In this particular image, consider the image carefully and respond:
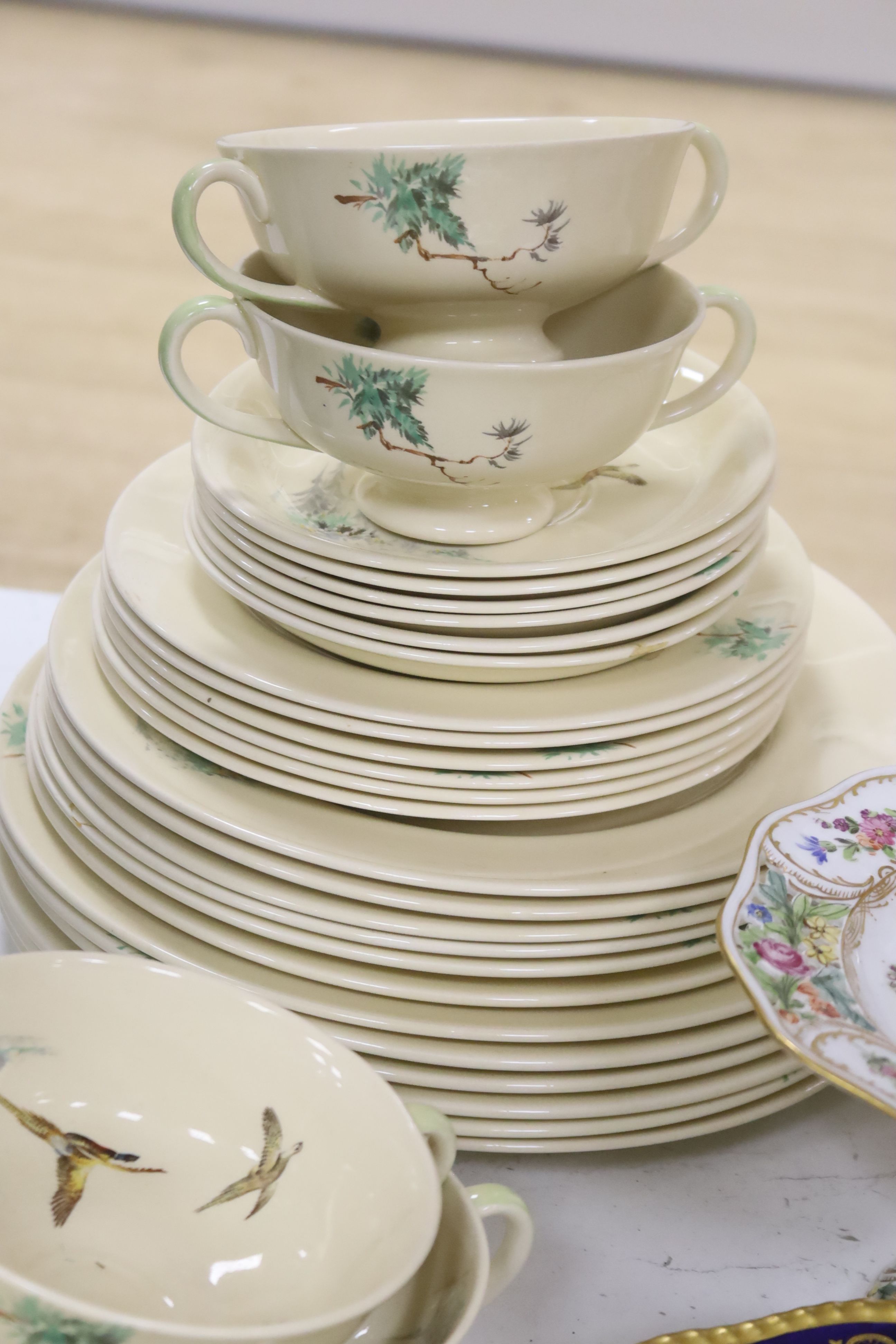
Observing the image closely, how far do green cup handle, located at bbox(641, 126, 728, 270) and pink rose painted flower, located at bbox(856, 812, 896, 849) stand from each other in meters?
0.26

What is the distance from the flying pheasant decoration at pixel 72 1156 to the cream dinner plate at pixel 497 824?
0.12m

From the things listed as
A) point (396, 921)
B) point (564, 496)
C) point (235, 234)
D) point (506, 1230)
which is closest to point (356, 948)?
point (396, 921)

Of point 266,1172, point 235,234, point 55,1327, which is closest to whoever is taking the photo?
point 55,1327

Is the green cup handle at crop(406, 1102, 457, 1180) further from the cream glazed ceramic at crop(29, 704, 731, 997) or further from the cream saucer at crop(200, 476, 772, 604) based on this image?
the cream saucer at crop(200, 476, 772, 604)

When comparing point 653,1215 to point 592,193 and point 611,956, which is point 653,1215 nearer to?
point 611,956

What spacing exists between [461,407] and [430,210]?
0.07 m

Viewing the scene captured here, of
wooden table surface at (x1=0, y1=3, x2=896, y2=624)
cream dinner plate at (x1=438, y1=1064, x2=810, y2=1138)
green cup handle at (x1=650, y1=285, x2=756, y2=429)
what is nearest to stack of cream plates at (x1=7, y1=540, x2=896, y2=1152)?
cream dinner plate at (x1=438, y1=1064, x2=810, y2=1138)

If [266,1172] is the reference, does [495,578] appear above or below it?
above

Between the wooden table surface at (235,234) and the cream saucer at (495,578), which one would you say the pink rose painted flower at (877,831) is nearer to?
the cream saucer at (495,578)

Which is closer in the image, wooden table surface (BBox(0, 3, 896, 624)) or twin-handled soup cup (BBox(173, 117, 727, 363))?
twin-handled soup cup (BBox(173, 117, 727, 363))

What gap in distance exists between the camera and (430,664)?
53cm

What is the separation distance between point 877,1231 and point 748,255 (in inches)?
83.9

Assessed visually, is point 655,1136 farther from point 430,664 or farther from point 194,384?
point 194,384

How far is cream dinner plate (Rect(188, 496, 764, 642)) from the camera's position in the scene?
1.70 ft
